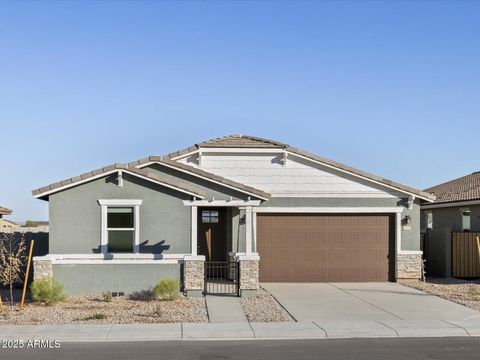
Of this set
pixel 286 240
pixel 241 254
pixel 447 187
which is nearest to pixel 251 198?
pixel 241 254

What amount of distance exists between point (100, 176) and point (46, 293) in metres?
3.63

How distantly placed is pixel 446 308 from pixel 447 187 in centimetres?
1724

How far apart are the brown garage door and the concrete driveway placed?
61 cm

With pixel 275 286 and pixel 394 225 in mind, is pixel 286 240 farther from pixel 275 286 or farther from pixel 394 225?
pixel 394 225

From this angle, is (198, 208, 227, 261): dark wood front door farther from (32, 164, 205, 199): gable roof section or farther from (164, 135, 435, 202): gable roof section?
(32, 164, 205, 199): gable roof section

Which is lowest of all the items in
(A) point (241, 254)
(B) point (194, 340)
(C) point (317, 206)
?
(B) point (194, 340)

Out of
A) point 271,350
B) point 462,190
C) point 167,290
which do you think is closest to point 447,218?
point 462,190

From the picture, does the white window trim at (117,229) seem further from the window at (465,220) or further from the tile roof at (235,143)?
the window at (465,220)

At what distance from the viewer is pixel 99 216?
17219mm

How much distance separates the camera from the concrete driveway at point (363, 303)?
1431 cm

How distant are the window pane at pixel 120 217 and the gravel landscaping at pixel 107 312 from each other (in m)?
2.11

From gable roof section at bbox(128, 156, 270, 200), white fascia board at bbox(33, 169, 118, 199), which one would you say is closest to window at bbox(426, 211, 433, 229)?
gable roof section at bbox(128, 156, 270, 200)

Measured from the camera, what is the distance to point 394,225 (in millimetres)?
21281

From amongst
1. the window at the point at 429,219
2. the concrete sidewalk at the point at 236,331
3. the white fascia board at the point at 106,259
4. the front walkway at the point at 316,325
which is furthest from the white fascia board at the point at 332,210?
the window at the point at 429,219
